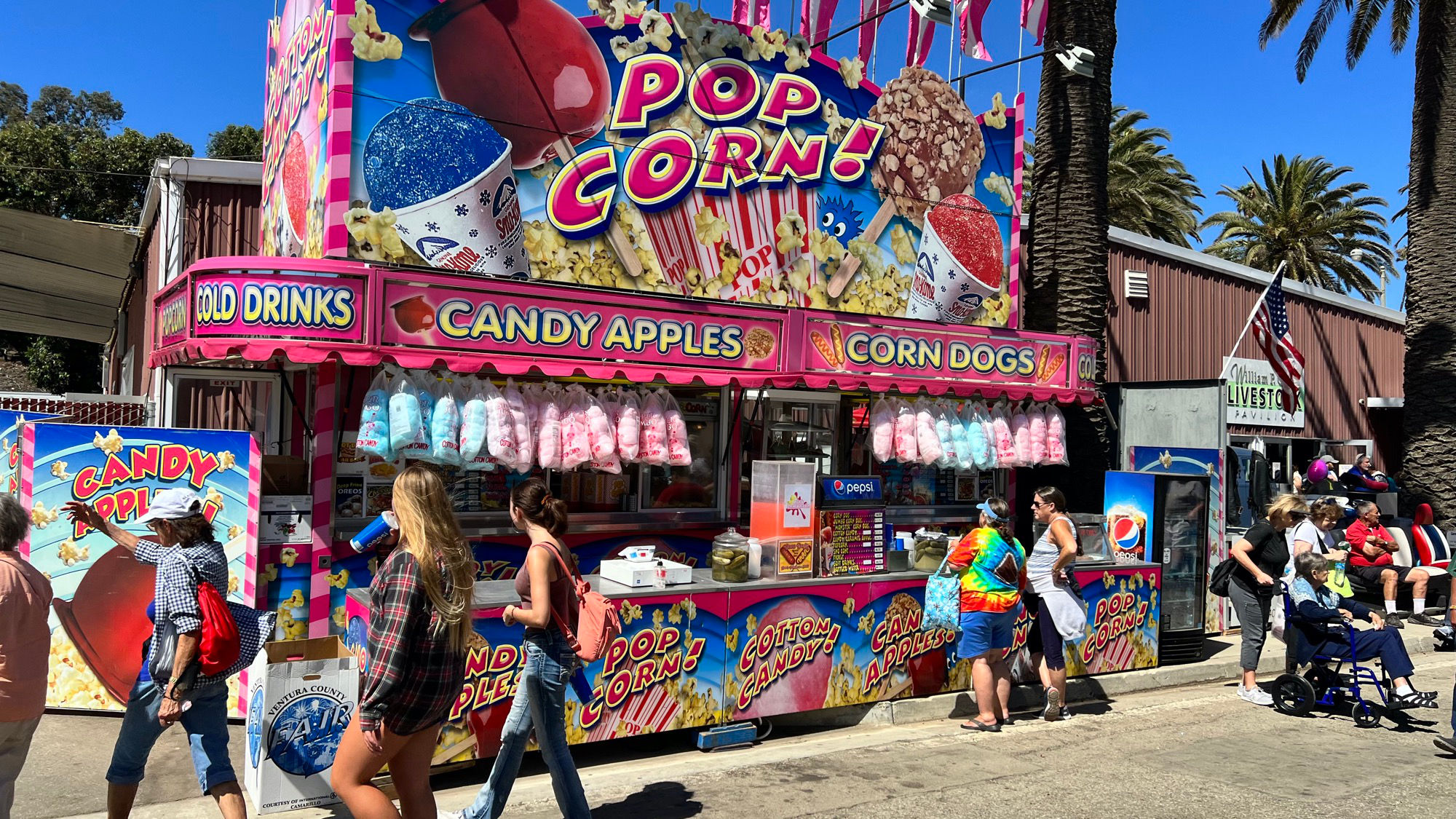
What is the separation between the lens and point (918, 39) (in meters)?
10.6

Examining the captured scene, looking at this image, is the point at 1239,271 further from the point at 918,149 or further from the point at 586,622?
the point at 586,622

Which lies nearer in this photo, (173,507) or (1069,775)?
(173,507)

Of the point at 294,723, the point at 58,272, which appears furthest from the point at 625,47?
the point at 58,272

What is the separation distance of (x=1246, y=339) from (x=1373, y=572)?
5435 mm

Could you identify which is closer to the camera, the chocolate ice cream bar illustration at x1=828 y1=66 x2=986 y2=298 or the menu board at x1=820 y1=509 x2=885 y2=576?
the menu board at x1=820 y1=509 x2=885 y2=576

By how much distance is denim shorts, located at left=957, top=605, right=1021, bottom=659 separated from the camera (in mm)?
7703

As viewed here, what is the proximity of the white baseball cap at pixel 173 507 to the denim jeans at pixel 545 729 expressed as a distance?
1.63 m

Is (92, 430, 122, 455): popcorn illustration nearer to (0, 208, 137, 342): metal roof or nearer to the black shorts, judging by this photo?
(0, 208, 137, 342): metal roof

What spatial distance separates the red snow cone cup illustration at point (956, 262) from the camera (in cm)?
1064

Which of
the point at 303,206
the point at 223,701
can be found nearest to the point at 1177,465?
the point at 303,206

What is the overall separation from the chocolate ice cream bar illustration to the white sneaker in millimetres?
5040

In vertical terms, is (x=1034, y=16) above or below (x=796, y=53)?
above

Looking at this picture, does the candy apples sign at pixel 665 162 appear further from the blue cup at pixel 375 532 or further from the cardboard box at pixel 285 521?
the blue cup at pixel 375 532

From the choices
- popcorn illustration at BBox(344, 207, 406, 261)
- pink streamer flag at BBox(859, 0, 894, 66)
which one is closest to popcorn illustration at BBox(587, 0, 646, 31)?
popcorn illustration at BBox(344, 207, 406, 261)
